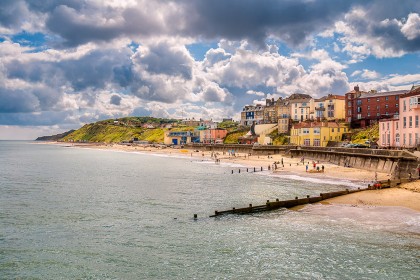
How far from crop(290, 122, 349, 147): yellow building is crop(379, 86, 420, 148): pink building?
28.4 metres

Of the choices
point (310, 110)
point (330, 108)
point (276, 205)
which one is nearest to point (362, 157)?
point (276, 205)

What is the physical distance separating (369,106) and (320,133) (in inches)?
757

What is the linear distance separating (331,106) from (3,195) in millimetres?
103870

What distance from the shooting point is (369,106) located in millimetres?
108875

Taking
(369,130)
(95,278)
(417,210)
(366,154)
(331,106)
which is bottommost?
(95,278)

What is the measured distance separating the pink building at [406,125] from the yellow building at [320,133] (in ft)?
93.2

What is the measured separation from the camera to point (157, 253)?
82.7ft

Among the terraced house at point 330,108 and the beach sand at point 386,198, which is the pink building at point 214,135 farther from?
the beach sand at point 386,198

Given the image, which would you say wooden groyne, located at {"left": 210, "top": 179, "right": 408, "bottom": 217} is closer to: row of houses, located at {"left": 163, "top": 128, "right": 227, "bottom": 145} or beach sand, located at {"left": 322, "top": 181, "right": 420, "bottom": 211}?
beach sand, located at {"left": 322, "top": 181, "right": 420, "bottom": 211}

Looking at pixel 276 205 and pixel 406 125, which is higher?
pixel 406 125

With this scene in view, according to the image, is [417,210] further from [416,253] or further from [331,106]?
[331,106]

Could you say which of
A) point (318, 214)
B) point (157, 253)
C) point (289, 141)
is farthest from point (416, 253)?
point (289, 141)

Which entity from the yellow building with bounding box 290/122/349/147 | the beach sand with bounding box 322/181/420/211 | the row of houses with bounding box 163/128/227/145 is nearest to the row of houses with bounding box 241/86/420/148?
the yellow building with bounding box 290/122/349/147

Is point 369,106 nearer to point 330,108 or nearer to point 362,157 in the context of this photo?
point 330,108
